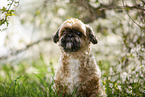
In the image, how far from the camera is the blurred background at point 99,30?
122 inches

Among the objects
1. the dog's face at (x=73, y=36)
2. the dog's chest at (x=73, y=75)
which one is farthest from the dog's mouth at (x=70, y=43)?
the dog's chest at (x=73, y=75)

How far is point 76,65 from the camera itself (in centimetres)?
263

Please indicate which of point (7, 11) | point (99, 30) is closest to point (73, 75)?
point (7, 11)

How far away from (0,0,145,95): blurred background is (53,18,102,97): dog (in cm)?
67

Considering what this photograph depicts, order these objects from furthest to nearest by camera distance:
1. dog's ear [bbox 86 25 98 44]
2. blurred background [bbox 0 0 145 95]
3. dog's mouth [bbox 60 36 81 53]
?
blurred background [bbox 0 0 145 95] → dog's ear [bbox 86 25 98 44] → dog's mouth [bbox 60 36 81 53]

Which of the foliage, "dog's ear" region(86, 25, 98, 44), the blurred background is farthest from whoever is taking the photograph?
the blurred background

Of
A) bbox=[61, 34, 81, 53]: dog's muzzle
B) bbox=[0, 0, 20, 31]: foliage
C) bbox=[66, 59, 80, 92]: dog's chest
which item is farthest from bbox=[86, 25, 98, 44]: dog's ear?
bbox=[0, 0, 20, 31]: foliage

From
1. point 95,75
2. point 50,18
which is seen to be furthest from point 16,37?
point 95,75

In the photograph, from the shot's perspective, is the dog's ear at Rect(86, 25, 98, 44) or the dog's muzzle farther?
the dog's ear at Rect(86, 25, 98, 44)

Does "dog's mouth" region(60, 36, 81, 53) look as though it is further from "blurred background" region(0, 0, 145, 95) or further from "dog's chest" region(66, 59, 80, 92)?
"blurred background" region(0, 0, 145, 95)

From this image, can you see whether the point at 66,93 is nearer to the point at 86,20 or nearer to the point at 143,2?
the point at 143,2

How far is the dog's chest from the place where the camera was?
8.50ft

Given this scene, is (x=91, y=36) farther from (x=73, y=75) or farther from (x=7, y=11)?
(x=7, y=11)

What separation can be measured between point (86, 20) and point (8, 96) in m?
2.87
